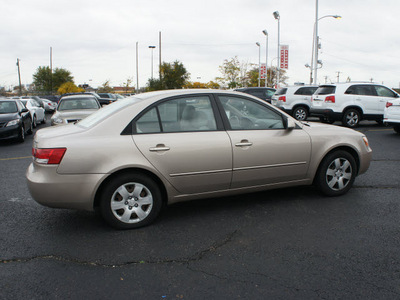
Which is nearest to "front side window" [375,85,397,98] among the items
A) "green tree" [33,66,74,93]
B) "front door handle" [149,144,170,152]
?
"front door handle" [149,144,170,152]

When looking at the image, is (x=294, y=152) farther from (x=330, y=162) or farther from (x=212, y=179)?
(x=212, y=179)

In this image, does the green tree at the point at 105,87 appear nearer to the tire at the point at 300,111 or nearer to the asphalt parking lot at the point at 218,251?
the tire at the point at 300,111

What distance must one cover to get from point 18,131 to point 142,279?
1003 cm

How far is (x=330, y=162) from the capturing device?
5.05 m

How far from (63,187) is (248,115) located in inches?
93.0

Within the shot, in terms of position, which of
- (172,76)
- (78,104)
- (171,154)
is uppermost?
(172,76)

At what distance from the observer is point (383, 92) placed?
14203mm

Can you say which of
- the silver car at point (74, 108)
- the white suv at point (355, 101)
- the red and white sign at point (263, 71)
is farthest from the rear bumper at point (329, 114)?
the red and white sign at point (263, 71)

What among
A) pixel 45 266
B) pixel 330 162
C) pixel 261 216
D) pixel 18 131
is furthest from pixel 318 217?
pixel 18 131

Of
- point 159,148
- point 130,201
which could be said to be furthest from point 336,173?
point 130,201

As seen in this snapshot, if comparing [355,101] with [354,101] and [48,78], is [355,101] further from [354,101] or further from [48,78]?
[48,78]

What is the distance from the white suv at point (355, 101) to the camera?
14023 mm

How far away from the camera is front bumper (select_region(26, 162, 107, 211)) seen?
383cm

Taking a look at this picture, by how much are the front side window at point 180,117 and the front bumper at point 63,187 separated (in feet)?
2.55
